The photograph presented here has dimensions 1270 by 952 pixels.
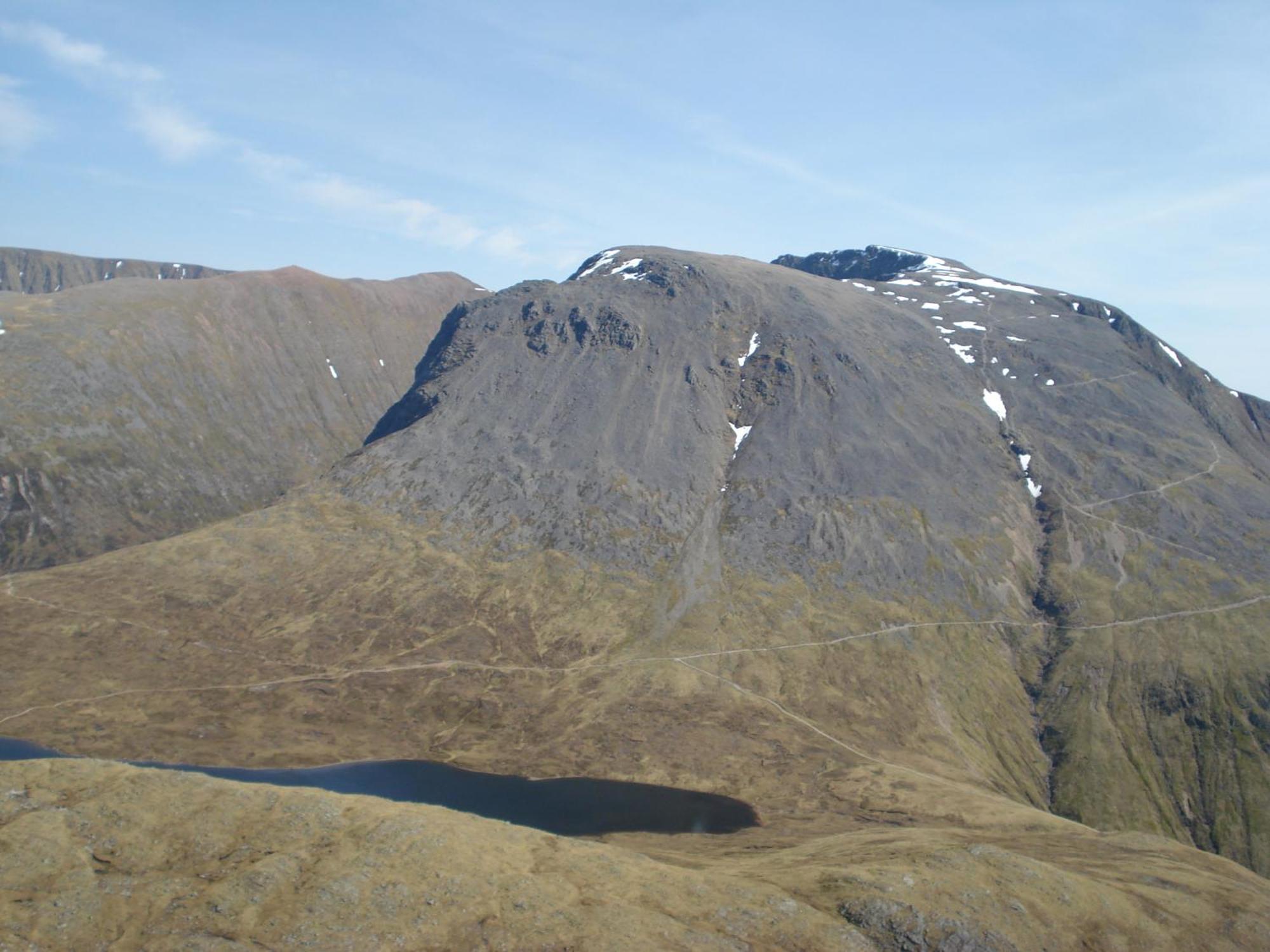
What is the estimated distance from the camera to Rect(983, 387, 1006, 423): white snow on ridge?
592ft

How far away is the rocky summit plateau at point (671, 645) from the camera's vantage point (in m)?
51.6

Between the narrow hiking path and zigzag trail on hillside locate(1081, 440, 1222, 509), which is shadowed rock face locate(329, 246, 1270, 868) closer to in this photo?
zigzag trail on hillside locate(1081, 440, 1222, 509)

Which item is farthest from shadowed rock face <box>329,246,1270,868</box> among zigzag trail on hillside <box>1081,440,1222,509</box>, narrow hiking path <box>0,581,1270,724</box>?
narrow hiking path <box>0,581,1270,724</box>

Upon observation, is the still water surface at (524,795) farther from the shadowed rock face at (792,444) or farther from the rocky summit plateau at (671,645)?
the shadowed rock face at (792,444)

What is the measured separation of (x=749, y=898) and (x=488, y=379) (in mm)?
140633

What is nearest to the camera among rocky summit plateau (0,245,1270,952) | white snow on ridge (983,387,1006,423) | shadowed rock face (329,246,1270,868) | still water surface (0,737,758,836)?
rocky summit plateau (0,245,1270,952)

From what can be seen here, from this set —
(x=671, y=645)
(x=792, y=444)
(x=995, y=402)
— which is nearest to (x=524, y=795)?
(x=671, y=645)

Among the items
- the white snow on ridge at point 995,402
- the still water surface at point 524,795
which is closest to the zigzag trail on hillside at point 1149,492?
the white snow on ridge at point 995,402

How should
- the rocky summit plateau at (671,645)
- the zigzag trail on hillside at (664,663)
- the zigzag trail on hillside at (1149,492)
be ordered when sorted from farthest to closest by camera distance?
the zigzag trail on hillside at (1149,492) → the zigzag trail on hillside at (664,663) → the rocky summit plateau at (671,645)

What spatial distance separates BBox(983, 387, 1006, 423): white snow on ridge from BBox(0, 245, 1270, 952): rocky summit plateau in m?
2.73

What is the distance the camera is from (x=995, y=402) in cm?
18325

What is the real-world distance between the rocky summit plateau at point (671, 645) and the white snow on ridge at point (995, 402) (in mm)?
2729

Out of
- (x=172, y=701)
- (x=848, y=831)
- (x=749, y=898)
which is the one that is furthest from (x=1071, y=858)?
(x=172, y=701)

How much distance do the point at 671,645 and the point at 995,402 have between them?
95120 millimetres
